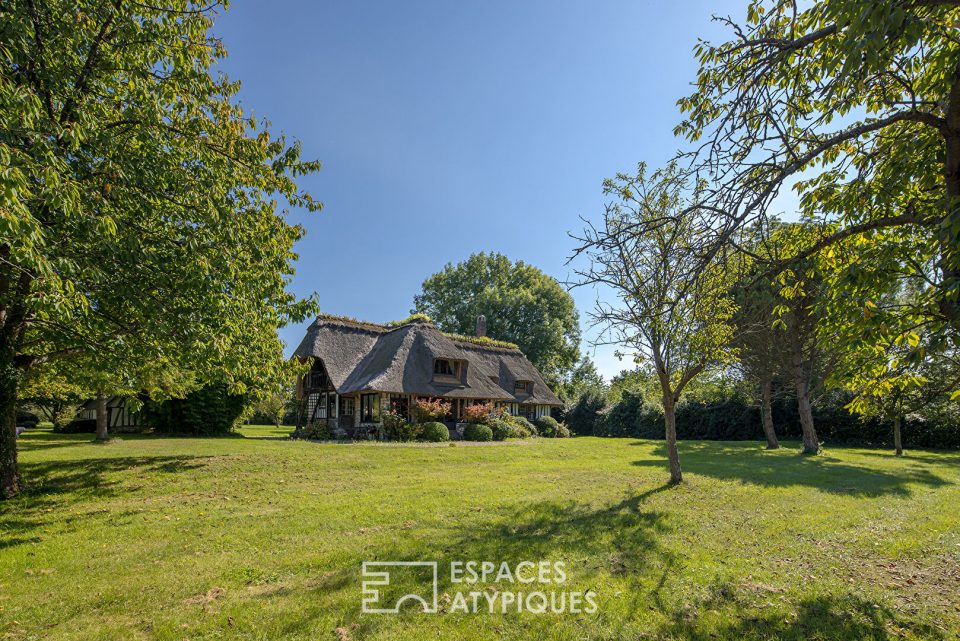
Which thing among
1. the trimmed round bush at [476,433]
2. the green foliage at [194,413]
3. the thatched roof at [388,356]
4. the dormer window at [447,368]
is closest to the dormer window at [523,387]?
the thatched roof at [388,356]

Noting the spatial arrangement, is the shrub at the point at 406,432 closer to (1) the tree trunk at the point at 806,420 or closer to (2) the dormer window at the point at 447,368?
(2) the dormer window at the point at 447,368

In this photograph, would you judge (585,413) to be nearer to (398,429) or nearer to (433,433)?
(433,433)

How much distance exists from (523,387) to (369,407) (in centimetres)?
1564

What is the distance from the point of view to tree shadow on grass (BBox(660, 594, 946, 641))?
4305 mm

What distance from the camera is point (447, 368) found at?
29.7 meters

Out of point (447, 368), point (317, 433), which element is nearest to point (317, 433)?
point (317, 433)

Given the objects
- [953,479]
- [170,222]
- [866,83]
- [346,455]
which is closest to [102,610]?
[170,222]

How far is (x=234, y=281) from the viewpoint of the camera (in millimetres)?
9320

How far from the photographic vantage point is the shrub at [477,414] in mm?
26500

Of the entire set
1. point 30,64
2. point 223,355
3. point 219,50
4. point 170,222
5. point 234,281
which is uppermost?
point 219,50

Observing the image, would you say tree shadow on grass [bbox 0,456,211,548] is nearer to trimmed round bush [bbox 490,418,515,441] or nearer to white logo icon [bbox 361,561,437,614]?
white logo icon [bbox 361,561,437,614]

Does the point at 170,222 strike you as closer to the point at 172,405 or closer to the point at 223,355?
the point at 223,355

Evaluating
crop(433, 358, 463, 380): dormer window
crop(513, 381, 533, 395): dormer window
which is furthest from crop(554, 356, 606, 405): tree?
crop(433, 358, 463, 380): dormer window

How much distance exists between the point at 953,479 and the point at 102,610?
19378mm
